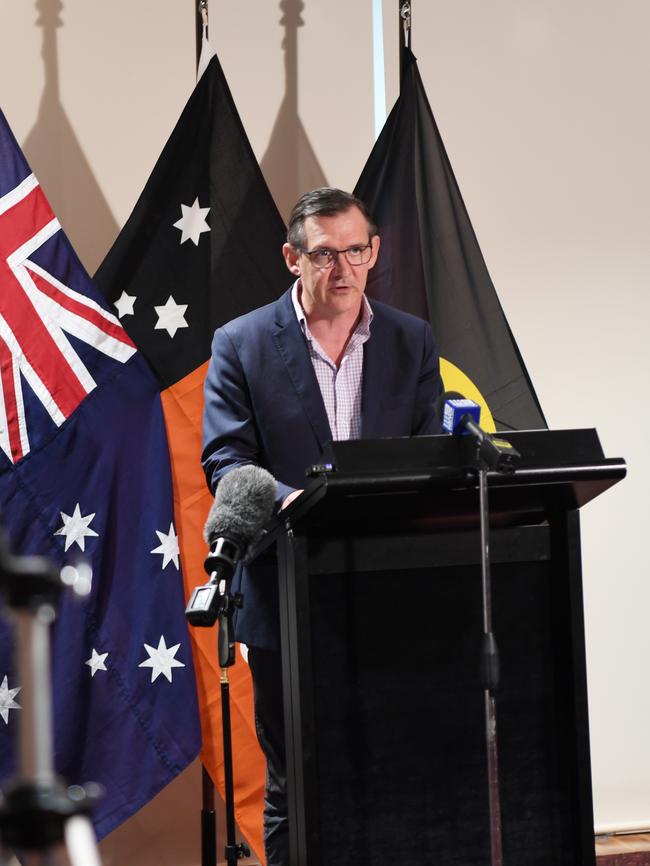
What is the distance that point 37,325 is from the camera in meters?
2.92

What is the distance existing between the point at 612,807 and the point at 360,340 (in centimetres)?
195

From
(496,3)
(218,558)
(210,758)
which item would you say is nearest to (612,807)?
(210,758)

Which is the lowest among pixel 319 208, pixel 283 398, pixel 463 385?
pixel 283 398

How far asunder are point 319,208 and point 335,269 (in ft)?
0.49

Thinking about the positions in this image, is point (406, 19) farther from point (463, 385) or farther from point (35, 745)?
point (35, 745)

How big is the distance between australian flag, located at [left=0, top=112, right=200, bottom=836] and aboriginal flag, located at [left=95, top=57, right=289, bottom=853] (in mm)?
65

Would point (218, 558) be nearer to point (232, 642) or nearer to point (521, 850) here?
point (232, 642)

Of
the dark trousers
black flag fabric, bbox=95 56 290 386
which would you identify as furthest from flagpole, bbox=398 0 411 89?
the dark trousers

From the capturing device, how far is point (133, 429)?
3.00m

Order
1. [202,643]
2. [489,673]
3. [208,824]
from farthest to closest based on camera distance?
1. [202,643]
2. [208,824]
3. [489,673]

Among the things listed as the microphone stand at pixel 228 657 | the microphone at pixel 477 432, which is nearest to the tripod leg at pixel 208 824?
the microphone stand at pixel 228 657

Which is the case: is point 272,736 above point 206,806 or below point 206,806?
above

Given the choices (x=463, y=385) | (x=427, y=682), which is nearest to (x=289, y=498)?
(x=427, y=682)

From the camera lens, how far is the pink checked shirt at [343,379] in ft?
7.68
